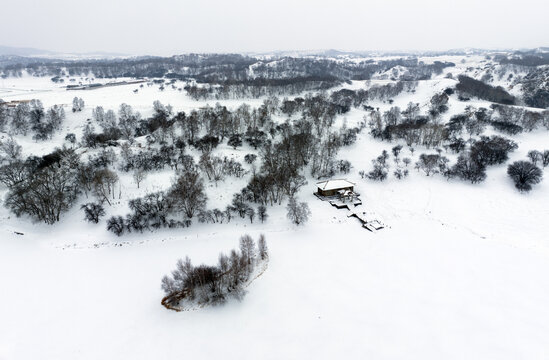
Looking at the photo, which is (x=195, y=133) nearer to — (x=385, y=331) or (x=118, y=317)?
(x=118, y=317)

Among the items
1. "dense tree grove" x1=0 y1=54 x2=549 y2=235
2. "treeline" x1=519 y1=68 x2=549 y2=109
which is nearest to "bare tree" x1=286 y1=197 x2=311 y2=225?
"dense tree grove" x1=0 y1=54 x2=549 y2=235

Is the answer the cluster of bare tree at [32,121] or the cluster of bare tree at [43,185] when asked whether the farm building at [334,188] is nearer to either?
the cluster of bare tree at [43,185]

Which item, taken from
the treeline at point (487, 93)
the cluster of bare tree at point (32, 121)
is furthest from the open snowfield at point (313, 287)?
the treeline at point (487, 93)

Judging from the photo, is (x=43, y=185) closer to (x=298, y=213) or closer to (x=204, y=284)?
(x=204, y=284)

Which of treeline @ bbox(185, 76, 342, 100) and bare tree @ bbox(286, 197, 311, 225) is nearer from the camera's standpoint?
bare tree @ bbox(286, 197, 311, 225)

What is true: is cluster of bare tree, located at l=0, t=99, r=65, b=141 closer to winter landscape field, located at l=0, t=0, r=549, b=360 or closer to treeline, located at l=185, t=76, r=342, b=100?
winter landscape field, located at l=0, t=0, r=549, b=360

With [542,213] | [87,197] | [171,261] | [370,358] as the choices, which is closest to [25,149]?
[87,197]

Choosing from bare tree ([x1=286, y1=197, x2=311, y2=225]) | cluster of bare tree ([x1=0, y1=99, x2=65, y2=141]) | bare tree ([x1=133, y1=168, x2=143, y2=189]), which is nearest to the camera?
bare tree ([x1=286, y1=197, x2=311, y2=225])

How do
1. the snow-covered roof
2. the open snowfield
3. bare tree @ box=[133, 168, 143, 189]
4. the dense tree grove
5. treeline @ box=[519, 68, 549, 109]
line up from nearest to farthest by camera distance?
the open snowfield
the dense tree grove
bare tree @ box=[133, 168, 143, 189]
the snow-covered roof
treeline @ box=[519, 68, 549, 109]
